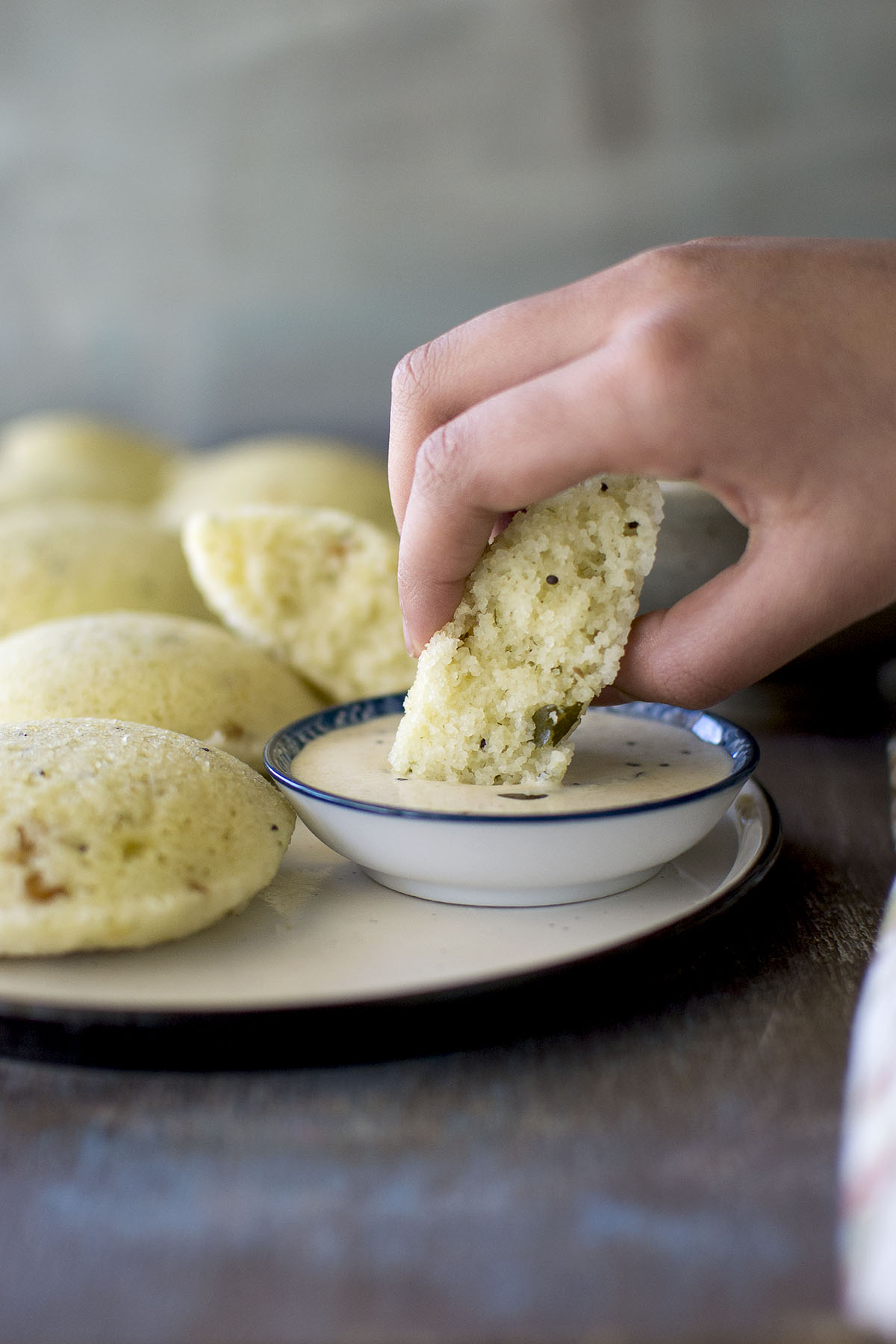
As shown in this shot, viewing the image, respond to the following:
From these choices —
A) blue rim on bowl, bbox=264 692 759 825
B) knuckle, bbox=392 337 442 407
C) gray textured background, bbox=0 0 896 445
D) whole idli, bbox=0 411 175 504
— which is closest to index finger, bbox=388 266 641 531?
knuckle, bbox=392 337 442 407

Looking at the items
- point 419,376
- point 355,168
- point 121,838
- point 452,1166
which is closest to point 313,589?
point 419,376

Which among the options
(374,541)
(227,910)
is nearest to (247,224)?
(374,541)

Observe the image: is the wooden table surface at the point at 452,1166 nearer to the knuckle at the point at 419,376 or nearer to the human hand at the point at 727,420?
the human hand at the point at 727,420

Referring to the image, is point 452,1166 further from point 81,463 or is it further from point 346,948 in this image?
point 81,463

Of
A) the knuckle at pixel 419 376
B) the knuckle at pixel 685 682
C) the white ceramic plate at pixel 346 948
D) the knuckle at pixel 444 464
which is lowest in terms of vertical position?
the white ceramic plate at pixel 346 948

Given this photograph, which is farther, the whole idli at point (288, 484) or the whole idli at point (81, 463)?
the whole idli at point (81, 463)

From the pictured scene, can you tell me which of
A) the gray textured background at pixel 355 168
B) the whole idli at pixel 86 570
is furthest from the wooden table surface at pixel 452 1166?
the gray textured background at pixel 355 168

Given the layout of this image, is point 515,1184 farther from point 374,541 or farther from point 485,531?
point 374,541
